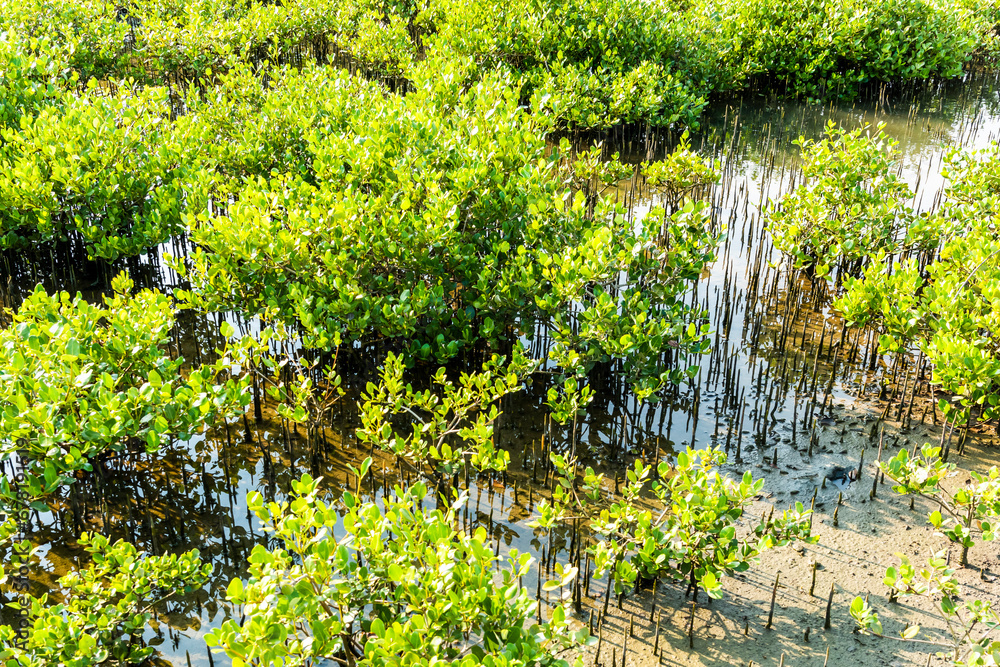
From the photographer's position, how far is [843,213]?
5.79 m

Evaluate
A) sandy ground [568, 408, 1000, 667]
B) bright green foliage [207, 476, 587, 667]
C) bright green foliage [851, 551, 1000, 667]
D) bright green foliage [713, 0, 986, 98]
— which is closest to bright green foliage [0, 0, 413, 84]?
bright green foliage [713, 0, 986, 98]

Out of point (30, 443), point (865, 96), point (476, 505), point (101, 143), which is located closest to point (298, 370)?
point (476, 505)

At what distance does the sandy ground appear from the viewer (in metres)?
3.31

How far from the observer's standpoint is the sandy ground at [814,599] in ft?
10.9

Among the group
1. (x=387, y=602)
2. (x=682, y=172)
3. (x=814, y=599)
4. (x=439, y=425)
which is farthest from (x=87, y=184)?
(x=814, y=599)

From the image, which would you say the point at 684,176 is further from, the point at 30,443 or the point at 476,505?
the point at 30,443

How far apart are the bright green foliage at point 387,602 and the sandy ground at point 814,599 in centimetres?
75

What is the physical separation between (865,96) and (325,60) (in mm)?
7630

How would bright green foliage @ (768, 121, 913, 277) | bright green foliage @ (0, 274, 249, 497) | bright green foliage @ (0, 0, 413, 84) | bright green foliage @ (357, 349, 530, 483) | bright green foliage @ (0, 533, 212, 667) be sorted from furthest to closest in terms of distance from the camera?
bright green foliage @ (0, 0, 413, 84)
bright green foliage @ (768, 121, 913, 277)
bright green foliage @ (357, 349, 530, 483)
bright green foliage @ (0, 274, 249, 497)
bright green foliage @ (0, 533, 212, 667)

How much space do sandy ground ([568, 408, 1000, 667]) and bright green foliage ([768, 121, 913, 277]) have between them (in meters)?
1.91

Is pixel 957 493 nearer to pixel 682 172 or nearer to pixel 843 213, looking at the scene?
pixel 843 213

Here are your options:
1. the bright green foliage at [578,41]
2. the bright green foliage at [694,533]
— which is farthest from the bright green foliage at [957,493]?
the bright green foliage at [578,41]

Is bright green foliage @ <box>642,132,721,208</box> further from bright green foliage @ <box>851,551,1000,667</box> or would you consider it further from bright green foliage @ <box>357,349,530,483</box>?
bright green foliage @ <box>851,551,1000,667</box>

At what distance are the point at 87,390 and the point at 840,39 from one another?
32.9ft
